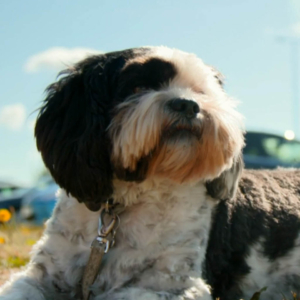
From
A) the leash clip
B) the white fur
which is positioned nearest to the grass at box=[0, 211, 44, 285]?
the white fur

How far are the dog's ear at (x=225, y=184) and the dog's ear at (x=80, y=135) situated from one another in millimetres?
636

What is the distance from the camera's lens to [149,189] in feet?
11.2

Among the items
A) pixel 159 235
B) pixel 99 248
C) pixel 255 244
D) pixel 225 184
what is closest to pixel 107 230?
pixel 99 248

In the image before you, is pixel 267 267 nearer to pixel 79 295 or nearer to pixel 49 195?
pixel 79 295

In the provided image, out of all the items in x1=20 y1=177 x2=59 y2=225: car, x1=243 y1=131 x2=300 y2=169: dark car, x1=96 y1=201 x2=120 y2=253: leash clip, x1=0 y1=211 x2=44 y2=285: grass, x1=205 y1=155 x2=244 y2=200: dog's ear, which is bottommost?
x1=20 y1=177 x2=59 y2=225: car

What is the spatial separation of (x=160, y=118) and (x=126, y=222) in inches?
27.3

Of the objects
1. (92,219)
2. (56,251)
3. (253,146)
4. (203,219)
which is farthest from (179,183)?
(253,146)

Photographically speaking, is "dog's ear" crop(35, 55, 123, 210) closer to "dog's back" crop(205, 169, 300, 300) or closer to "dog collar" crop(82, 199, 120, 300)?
"dog collar" crop(82, 199, 120, 300)

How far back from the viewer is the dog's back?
3463 millimetres

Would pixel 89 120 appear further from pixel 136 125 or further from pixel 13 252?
pixel 13 252

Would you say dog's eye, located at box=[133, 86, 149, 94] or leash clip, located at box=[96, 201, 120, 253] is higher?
dog's eye, located at box=[133, 86, 149, 94]

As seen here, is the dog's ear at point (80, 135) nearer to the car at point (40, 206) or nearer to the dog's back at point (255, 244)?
the dog's back at point (255, 244)

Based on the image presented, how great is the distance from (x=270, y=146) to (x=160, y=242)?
876 centimetres

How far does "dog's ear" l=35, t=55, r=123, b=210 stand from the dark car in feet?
25.7
